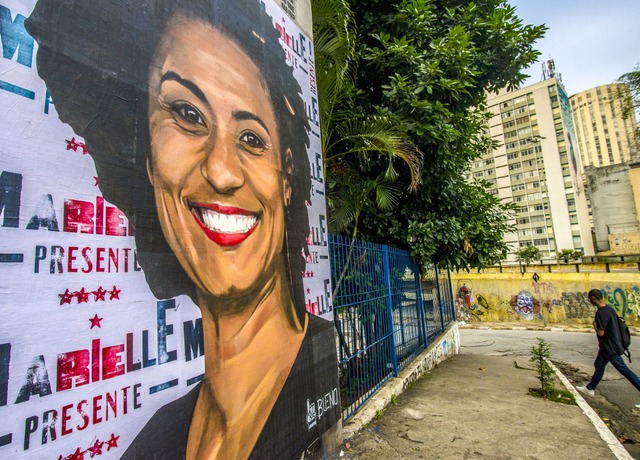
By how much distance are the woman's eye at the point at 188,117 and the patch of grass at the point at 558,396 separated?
20.8 ft

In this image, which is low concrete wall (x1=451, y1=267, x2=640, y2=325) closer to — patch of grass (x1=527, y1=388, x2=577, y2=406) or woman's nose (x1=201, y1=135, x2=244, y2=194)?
patch of grass (x1=527, y1=388, x2=577, y2=406)

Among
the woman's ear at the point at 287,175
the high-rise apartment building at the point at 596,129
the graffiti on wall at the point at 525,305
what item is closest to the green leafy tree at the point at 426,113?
the woman's ear at the point at 287,175

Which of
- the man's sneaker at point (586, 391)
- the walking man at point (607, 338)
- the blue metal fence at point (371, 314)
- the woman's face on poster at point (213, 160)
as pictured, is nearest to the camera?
the woman's face on poster at point (213, 160)

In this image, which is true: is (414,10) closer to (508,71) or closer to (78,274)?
(508,71)

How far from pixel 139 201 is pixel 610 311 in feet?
22.9

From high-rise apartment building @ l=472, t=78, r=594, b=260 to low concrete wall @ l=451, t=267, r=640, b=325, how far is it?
120 feet

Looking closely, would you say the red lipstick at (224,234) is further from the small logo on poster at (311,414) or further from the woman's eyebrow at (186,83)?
the small logo on poster at (311,414)

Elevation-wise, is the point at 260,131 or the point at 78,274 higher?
the point at 260,131

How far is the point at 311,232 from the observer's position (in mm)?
3646

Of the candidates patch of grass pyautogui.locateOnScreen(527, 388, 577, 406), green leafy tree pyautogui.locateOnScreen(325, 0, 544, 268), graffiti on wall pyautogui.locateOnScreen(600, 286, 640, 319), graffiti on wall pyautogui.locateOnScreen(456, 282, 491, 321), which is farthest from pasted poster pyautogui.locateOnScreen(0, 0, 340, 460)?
graffiti on wall pyautogui.locateOnScreen(456, 282, 491, 321)

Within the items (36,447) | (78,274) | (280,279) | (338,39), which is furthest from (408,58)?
(36,447)

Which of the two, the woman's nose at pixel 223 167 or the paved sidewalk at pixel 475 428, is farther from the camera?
the paved sidewalk at pixel 475 428

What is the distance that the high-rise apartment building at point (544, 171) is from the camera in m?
50.8

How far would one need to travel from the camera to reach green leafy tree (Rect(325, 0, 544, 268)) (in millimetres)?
5707
